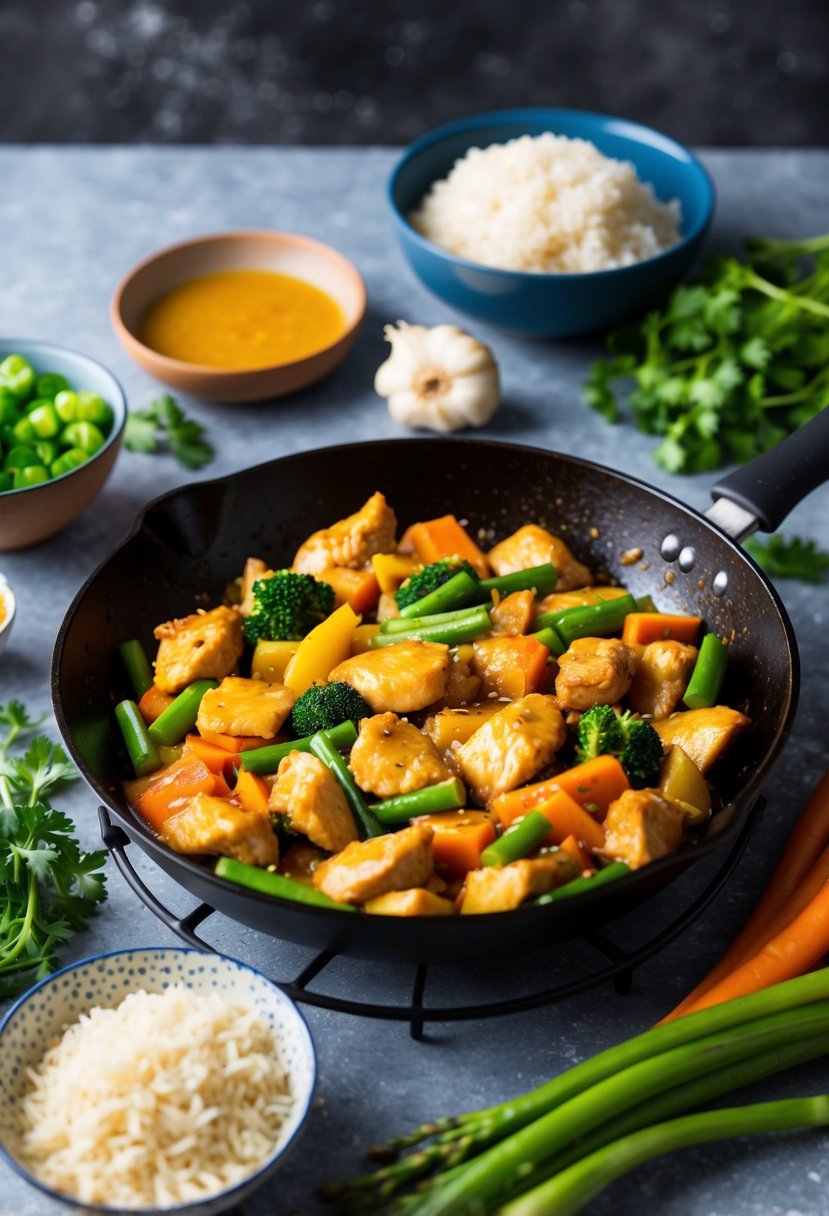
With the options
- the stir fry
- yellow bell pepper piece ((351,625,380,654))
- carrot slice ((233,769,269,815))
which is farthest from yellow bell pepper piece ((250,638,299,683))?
carrot slice ((233,769,269,815))

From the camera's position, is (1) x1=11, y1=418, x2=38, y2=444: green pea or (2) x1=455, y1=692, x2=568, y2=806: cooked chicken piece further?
(1) x1=11, y1=418, x2=38, y2=444: green pea

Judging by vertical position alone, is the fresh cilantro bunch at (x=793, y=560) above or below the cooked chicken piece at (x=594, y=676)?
below

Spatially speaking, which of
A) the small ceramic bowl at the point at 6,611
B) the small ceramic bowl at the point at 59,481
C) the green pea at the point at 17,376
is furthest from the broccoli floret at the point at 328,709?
the green pea at the point at 17,376

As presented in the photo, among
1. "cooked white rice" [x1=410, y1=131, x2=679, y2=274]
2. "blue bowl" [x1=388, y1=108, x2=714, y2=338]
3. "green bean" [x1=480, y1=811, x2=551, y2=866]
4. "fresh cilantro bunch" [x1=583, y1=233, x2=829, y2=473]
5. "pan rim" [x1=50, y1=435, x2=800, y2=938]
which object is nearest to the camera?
"pan rim" [x1=50, y1=435, x2=800, y2=938]

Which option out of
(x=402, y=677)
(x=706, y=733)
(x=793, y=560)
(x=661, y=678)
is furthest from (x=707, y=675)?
(x=793, y=560)

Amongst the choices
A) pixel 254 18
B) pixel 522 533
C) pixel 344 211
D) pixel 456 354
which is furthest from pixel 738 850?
pixel 254 18

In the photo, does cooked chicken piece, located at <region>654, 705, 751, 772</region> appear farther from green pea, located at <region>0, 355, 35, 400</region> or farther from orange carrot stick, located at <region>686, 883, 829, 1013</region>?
green pea, located at <region>0, 355, 35, 400</region>

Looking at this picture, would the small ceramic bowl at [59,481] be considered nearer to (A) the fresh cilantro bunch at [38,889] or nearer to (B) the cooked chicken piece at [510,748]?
(A) the fresh cilantro bunch at [38,889]
